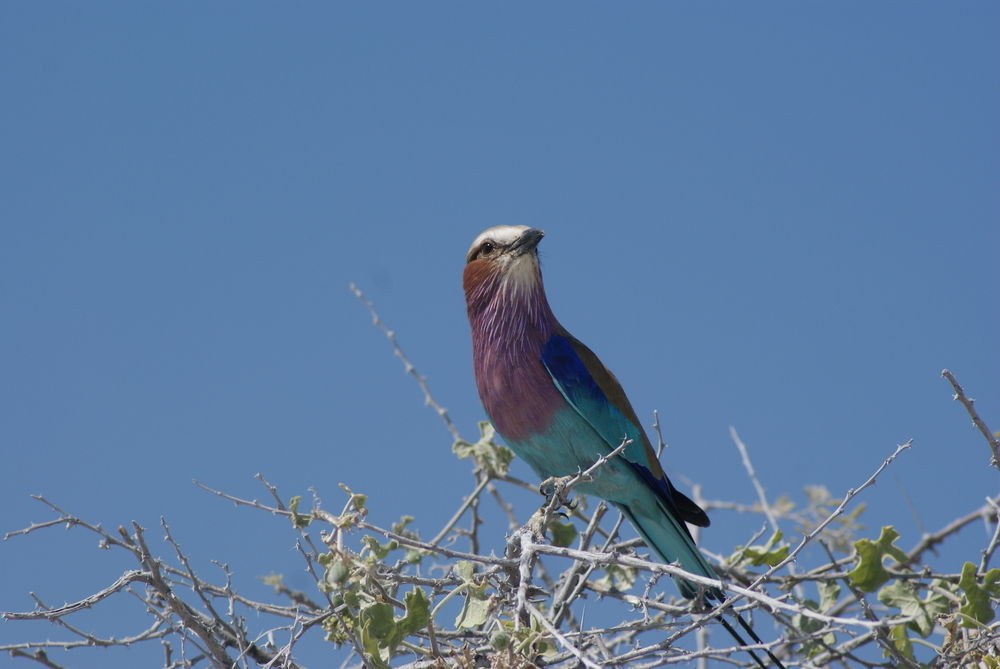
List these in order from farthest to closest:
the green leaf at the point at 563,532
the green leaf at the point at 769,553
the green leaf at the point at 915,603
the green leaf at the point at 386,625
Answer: the green leaf at the point at 563,532 < the green leaf at the point at 769,553 < the green leaf at the point at 915,603 < the green leaf at the point at 386,625

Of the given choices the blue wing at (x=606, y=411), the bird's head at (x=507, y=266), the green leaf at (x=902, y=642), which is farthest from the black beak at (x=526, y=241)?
the green leaf at (x=902, y=642)

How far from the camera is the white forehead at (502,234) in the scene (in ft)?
13.1

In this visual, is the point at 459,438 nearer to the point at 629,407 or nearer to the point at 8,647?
the point at 629,407

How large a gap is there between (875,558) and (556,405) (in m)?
1.32

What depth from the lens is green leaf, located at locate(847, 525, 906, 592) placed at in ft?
10.4

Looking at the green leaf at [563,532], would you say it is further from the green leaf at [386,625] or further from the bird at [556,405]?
the green leaf at [386,625]

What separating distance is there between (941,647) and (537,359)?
1.84m

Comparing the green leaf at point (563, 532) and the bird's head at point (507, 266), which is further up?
the bird's head at point (507, 266)

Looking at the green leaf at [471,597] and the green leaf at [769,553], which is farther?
the green leaf at [769,553]

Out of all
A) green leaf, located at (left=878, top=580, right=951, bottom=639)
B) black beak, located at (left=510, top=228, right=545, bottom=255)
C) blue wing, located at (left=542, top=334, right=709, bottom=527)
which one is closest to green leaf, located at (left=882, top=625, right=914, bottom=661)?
green leaf, located at (left=878, top=580, right=951, bottom=639)

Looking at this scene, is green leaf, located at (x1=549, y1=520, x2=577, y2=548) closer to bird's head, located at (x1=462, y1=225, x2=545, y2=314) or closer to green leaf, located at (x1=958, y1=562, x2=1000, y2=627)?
bird's head, located at (x1=462, y1=225, x2=545, y2=314)

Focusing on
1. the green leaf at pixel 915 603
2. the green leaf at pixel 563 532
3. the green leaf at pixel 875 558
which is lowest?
the green leaf at pixel 915 603

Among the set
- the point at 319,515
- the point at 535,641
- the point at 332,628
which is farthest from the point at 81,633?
the point at 535,641

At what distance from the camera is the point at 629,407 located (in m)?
4.02
